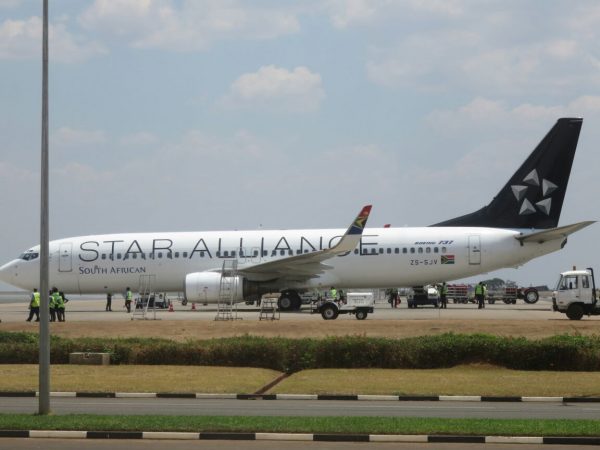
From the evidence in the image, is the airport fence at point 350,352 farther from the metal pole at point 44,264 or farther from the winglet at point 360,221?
the winglet at point 360,221

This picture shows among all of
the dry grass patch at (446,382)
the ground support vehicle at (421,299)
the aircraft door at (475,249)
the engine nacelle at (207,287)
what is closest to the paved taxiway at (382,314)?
the engine nacelle at (207,287)

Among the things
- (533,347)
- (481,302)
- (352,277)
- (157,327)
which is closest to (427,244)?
(352,277)

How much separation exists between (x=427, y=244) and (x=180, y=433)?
101 ft

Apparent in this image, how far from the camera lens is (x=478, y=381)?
2020 centimetres

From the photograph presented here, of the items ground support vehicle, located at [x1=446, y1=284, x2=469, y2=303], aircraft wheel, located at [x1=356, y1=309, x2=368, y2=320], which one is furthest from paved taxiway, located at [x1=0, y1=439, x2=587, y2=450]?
ground support vehicle, located at [x1=446, y1=284, x2=469, y2=303]

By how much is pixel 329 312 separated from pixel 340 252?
563cm

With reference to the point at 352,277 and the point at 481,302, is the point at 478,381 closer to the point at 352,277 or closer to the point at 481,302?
the point at 352,277

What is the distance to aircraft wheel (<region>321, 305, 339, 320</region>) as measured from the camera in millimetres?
35375

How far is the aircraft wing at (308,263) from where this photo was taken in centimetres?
3888

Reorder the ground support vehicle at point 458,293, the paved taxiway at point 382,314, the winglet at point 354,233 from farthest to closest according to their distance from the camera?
the ground support vehicle at point 458,293
the winglet at point 354,233
the paved taxiway at point 382,314

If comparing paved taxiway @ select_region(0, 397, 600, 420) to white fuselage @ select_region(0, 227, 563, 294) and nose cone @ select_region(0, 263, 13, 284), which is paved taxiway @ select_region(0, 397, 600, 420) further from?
nose cone @ select_region(0, 263, 13, 284)

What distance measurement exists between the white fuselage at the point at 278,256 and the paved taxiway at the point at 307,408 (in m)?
24.5

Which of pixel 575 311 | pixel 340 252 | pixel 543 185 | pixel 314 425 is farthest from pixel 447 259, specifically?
pixel 314 425

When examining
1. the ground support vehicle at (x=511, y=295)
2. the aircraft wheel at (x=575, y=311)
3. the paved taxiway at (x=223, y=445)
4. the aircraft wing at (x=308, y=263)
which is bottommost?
the paved taxiway at (x=223, y=445)
